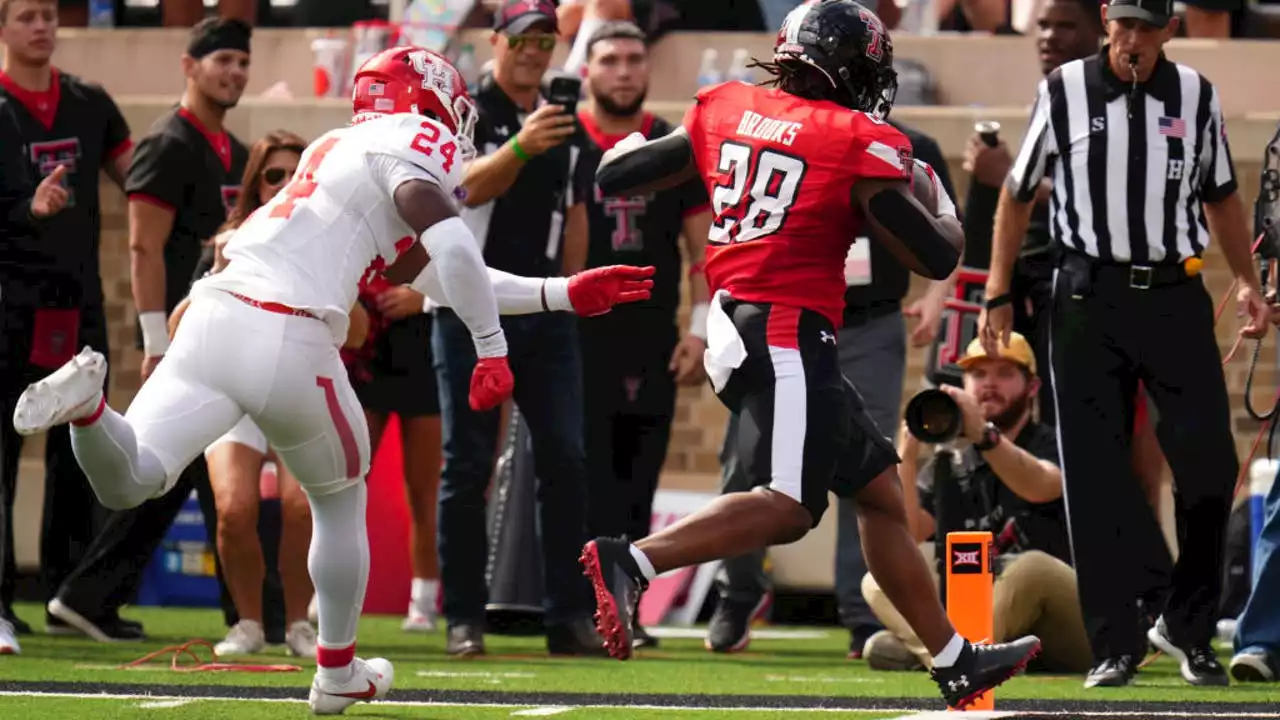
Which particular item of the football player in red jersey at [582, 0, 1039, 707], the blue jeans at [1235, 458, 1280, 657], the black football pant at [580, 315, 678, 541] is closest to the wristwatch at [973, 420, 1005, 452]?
the blue jeans at [1235, 458, 1280, 657]

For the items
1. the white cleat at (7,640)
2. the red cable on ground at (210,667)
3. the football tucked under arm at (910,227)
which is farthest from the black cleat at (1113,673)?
the white cleat at (7,640)

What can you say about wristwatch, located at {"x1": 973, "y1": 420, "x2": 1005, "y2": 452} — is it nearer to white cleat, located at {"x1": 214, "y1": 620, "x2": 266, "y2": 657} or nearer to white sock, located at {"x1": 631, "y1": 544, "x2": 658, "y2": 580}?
white sock, located at {"x1": 631, "y1": 544, "x2": 658, "y2": 580}

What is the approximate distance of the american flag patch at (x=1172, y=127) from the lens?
7.34 m

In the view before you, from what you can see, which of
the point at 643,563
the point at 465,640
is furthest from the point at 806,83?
the point at 465,640

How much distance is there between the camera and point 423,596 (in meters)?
9.56

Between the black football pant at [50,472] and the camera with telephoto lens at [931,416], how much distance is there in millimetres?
3209

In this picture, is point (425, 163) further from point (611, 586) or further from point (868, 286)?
point (868, 286)

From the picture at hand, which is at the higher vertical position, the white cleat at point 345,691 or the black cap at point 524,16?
the black cap at point 524,16

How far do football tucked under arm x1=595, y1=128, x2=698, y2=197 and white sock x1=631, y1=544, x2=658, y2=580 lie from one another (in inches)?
38.8

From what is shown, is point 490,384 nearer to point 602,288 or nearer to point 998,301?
point 602,288

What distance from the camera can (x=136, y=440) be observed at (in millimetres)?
5570

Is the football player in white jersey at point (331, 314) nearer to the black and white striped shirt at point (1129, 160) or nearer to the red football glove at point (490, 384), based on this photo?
the red football glove at point (490, 384)

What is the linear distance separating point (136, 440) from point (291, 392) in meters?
0.38

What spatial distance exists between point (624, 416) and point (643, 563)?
3.43 m
